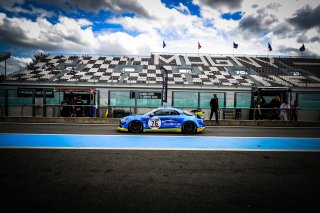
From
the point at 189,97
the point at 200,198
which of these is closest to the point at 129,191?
the point at 200,198

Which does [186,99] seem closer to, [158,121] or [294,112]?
[158,121]

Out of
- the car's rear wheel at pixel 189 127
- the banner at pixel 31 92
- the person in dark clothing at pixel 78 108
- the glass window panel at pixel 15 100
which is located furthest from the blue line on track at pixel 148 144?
the banner at pixel 31 92

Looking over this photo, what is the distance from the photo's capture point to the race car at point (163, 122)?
8.48 metres

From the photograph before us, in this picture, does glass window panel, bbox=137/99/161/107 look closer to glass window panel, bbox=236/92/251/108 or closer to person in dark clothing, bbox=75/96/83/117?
person in dark clothing, bbox=75/96/83/117

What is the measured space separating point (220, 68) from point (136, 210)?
29.4 m

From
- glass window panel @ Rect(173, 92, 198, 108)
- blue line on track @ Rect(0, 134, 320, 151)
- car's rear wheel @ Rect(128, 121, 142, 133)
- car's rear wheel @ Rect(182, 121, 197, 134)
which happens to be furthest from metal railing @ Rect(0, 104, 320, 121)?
blue line on track @ Rect(0, 134, 320, 151)

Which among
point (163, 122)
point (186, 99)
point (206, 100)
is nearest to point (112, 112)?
point (186, 99)

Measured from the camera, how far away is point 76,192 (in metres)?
3.04

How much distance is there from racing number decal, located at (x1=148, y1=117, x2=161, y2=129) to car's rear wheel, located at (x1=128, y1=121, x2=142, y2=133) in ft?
1.57

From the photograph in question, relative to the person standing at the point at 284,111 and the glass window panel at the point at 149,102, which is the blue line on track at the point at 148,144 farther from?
the glass window panel at the point at 149,102

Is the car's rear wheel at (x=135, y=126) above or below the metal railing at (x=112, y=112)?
below

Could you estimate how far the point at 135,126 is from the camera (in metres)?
8.53

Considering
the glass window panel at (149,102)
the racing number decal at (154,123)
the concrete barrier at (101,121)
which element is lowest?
the concrete barrier at (101,121)

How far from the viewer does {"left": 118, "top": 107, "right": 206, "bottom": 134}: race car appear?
848 centimetres
